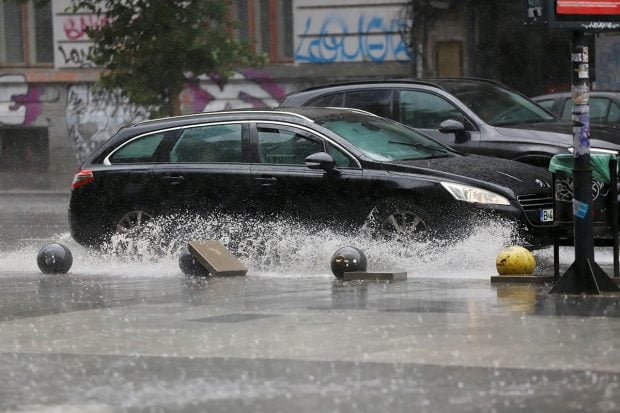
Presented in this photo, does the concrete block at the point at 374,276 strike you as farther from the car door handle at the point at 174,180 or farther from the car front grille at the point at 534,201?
the car door handle at the point at 174,180

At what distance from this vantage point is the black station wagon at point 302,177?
512 inches

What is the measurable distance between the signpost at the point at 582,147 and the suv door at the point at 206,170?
157 inches

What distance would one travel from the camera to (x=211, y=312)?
10289mm

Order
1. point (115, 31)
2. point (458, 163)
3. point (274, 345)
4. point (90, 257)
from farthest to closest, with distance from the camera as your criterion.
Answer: point (115, 31) → point (90, 257) → point (458, 163) → point (274, 345)

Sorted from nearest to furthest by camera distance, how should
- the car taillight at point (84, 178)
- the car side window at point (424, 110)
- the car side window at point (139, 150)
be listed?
1. the car side window at point (139, 150)
2. the car taillight at point (84, 178)
3. the car side window at point (424, 110)

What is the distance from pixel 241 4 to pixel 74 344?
26229mm

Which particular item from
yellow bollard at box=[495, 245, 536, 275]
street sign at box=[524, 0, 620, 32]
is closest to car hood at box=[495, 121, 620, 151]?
yellow bollard at box=[495, 245, 536, 275]

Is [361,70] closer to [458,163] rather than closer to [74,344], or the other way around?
[458,163]

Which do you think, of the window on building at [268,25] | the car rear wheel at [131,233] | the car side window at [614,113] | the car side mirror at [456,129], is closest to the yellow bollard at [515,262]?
the car side mirror at [456,129]

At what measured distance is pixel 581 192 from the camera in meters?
10.9

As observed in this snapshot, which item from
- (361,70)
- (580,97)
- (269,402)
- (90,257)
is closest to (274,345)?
(269,402)

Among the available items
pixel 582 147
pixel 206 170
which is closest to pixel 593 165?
pixel 582 147

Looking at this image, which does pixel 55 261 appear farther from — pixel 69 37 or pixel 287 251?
pixel 69 37

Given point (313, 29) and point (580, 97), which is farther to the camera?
point (313, 29)
